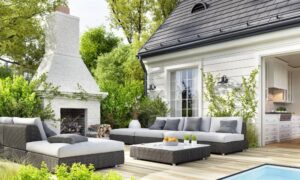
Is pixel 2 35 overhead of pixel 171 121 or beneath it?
overhead

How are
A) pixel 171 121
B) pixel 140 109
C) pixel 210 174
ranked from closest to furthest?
pixel 210 174, pixel 171 121, pixel 140 109

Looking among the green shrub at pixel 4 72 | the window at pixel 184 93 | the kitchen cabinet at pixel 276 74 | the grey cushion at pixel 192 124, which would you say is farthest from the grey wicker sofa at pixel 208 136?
the green shrub at pixel 4 72

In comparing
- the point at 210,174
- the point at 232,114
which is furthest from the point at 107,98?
the point at 210,174

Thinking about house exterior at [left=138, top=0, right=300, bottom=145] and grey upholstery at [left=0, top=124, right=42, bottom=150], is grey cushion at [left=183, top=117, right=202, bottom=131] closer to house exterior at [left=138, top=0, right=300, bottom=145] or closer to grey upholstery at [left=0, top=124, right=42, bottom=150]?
house exterior at [left=138, top=0, right=300, bottom=145]

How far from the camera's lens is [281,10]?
26.0 ft

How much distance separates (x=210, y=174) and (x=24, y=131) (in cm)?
331

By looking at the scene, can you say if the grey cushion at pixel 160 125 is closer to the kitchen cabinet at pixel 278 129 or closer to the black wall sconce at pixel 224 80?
the black wall sconce at pixel 224 80

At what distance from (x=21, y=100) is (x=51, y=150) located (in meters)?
4.45

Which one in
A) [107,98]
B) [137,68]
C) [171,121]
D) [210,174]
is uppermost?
[137,68]

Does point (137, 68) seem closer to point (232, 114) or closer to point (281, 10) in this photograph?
point (232, 114)

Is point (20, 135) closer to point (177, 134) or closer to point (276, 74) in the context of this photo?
point (177, 134)

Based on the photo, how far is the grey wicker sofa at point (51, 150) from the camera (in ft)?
15.6

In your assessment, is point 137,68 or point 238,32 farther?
point 137,68

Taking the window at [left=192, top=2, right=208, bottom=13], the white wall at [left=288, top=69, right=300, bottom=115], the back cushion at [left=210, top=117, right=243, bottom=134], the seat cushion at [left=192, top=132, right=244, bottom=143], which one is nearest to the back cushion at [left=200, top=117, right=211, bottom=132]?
the back cushion at [left=210, top=117, right=243, bottom=134]
